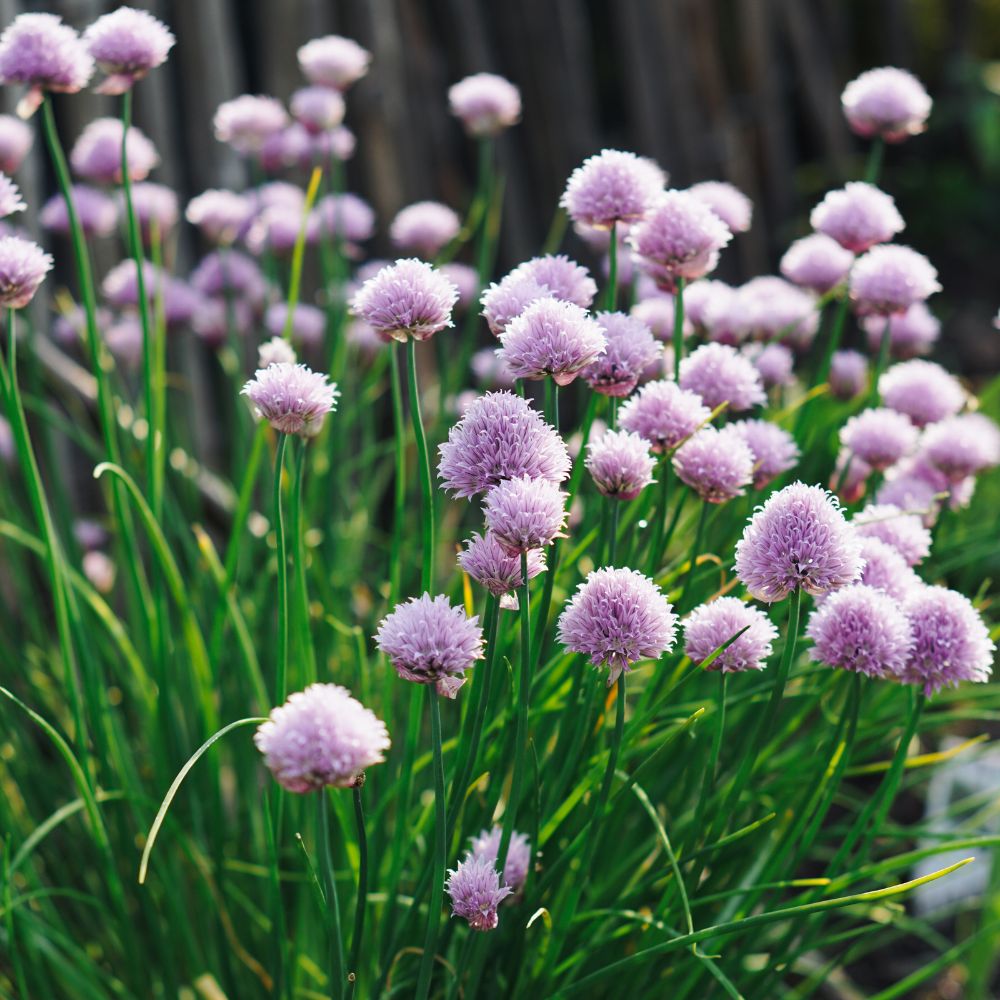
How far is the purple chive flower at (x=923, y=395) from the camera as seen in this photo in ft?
4.10

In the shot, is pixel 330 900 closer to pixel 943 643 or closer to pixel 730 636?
pixel 730 636

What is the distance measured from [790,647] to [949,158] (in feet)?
14.8

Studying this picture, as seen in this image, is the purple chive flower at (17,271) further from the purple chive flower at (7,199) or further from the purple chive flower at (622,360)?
the purple chive flower at (622,360)

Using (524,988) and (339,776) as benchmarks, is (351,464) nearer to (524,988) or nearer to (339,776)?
(524,988)

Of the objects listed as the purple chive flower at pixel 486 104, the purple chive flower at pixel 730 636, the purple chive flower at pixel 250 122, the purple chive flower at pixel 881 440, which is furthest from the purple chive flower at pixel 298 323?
the purple chive flower at pixel 730 636

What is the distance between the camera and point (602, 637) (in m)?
0.76

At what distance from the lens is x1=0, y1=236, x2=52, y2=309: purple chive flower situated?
0.92 meters

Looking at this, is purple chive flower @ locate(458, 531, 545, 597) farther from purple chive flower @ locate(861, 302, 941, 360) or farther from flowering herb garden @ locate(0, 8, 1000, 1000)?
purple chive flower @ locate(861, 302, 941, 360)

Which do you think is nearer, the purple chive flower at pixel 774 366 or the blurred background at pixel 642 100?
the purple chive flower at pixel 774 366

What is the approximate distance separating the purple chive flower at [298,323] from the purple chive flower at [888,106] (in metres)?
0.80

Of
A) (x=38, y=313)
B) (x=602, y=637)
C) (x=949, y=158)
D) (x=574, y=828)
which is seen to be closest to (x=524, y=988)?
(x=574, y=828)

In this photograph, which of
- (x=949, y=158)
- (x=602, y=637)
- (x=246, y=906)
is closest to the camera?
(x=602, y=637)

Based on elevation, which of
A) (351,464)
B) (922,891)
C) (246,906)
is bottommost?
(922,891)

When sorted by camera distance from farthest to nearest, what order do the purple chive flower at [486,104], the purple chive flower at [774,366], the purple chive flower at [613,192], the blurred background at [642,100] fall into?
1. the blurred background at [642,100]
2. the purple chive flower at [486,104]
3. the purple chive flower at [774,366]
4. the purple chive flower at [613,192]
